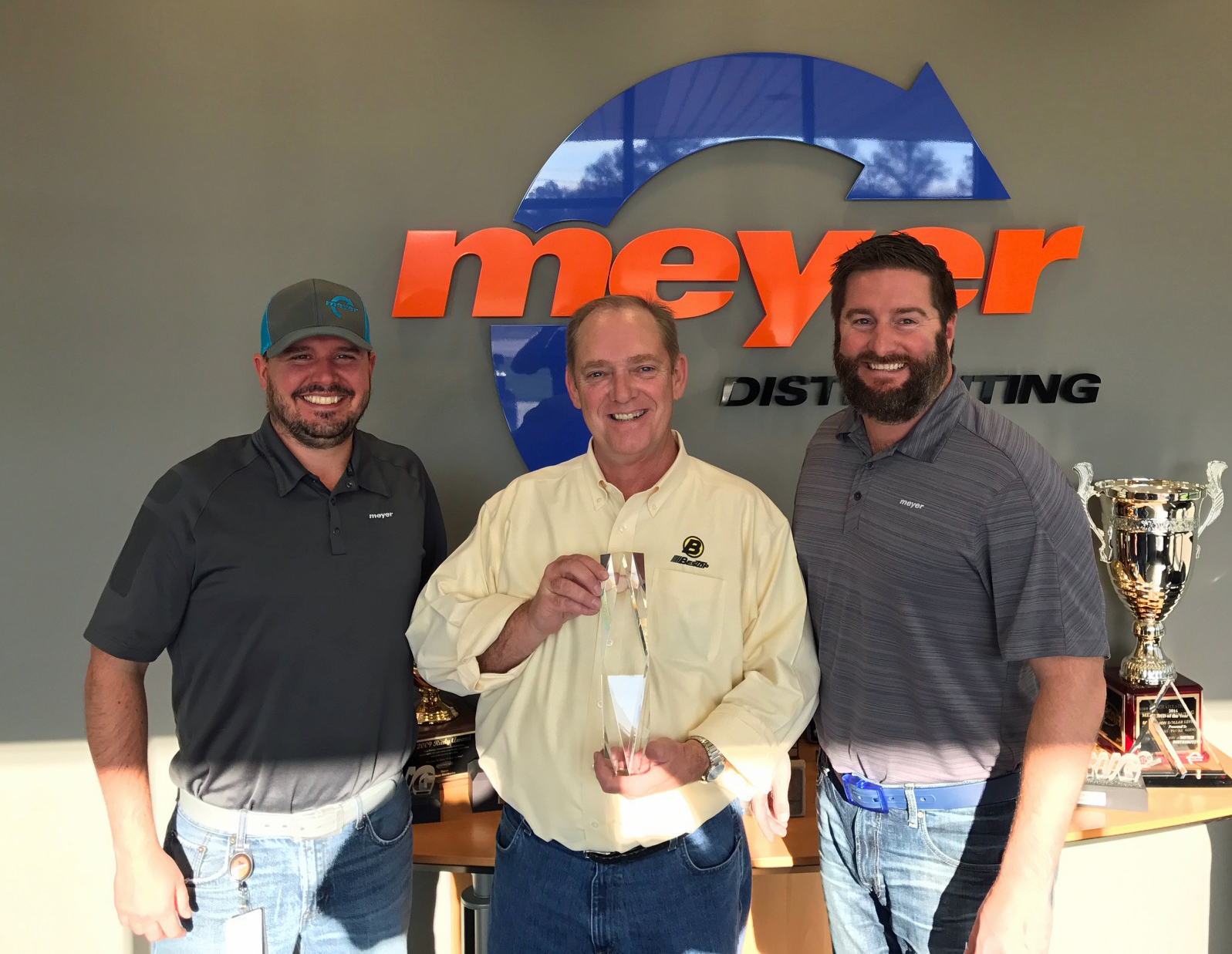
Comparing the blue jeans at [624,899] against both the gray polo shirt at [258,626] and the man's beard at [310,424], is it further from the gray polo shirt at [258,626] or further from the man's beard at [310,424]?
the man's beard at [310,424]

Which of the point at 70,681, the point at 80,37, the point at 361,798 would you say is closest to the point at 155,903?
the point at 361,798

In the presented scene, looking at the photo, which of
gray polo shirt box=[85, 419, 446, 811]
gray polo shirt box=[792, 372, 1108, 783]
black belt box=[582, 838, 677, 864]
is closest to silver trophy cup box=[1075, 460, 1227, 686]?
gray polo shirt box=[792, 372, 1108, 783]

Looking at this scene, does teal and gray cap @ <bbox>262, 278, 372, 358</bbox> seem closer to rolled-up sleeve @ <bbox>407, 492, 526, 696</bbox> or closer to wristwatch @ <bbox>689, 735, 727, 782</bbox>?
rolled-up sleeve @ <bbox>407, 492, 526, 696</bbox>

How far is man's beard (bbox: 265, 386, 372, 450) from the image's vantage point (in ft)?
6.21

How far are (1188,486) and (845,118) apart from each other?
1579 mm

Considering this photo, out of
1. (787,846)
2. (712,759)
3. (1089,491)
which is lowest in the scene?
(787,846)

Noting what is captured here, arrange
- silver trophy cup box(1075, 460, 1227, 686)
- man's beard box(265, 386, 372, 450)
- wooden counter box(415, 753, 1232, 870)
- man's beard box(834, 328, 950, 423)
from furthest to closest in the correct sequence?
silver trophy cup box(1075, 460, 1227, 686), wooden counter box(415, 753, 1232, 870), man's beard box(265, 386, 372, 450), man's beard box(834, 328, 950, 423)

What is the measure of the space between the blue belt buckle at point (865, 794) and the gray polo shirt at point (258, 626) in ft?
3.41

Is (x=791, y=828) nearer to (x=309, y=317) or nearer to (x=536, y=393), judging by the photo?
(x=536, y=393)

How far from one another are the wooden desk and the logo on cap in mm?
1379

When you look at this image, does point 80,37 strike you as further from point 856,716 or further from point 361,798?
point 856,716

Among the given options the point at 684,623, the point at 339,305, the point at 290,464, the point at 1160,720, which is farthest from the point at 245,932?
the point at 1160,720

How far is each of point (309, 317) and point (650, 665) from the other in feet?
3.51

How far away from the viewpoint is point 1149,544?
2.67m
